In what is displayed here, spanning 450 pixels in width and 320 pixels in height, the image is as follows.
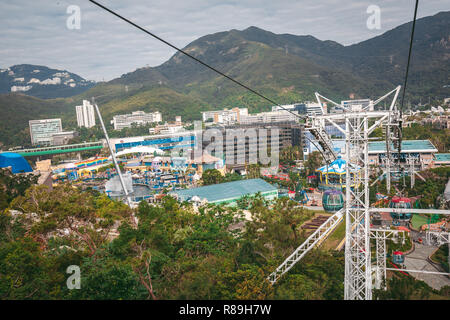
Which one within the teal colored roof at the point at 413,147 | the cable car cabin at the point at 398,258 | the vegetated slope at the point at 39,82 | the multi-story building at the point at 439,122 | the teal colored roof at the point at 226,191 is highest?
the vegetated slope at the point at 39,82

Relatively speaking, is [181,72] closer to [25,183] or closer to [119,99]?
[119,99]

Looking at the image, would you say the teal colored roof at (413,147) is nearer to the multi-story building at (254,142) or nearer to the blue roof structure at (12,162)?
the multi-story building at (254,142)

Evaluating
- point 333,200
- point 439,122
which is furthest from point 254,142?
point 439,122

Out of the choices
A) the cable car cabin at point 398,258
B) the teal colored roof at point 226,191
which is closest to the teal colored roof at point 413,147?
the teal colored roof at point 226,191

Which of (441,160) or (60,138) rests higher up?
(441,160)

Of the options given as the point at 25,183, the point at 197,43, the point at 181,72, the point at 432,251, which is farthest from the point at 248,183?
the point at 197,43

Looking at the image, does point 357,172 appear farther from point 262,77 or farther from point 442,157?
point 262,77

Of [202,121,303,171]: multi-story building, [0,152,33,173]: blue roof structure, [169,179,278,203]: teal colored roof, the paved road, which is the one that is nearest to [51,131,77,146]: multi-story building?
[202,121,303,171]: multi-story building
